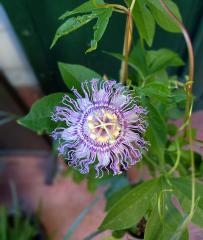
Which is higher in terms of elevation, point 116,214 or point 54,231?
point 116,214

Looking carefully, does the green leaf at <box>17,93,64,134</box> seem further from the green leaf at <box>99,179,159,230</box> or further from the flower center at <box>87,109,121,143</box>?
the green leaf at <box>99,179,159,230</box>

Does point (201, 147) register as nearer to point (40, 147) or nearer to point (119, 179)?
point (119, 179)

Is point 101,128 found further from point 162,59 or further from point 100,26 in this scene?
point 162,59

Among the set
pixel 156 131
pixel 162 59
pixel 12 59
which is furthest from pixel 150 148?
pixel 12 59

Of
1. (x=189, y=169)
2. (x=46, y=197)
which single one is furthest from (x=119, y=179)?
(x=46, y=197)

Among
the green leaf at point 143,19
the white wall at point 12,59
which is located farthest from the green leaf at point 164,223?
the white wall at point 12,59

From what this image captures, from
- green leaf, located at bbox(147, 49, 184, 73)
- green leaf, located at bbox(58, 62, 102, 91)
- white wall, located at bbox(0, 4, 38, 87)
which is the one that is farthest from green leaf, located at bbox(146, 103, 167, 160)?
white wall, located at bbox(0, 4, 38, 87)
